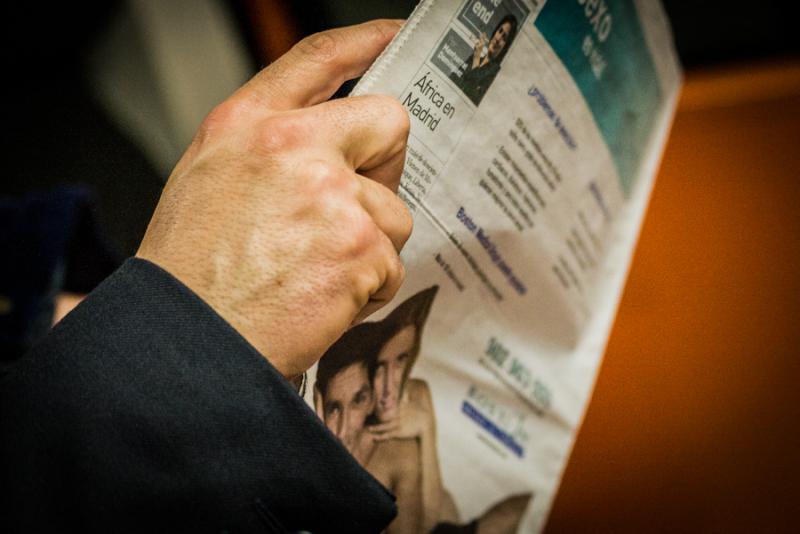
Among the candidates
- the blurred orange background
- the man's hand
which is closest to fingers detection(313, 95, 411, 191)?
the man's hand

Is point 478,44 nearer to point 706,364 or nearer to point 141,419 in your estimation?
point 141,419

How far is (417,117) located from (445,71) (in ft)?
0.08

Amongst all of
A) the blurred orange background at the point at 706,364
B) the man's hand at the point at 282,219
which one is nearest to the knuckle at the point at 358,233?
the man's hand at the point at 282,219

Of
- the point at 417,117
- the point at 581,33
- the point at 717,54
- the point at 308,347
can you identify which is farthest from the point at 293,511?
the point at 717,54

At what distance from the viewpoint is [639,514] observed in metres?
0.47

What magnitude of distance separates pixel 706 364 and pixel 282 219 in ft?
1.41

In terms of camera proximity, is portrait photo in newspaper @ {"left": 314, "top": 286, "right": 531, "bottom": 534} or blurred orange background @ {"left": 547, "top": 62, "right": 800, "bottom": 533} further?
blurred orange background @ {"left": 547, "top": 62, "right": 800, "bottom": 533}

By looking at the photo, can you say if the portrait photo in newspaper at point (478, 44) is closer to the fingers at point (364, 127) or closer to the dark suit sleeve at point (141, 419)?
the fingers at point (364, 127)

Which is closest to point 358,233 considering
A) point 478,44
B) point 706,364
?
point 478,44

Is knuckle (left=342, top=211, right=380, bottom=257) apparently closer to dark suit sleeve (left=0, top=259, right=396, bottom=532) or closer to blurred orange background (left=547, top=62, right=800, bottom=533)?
dark suit sleeve (left=0, top=259, right=396, bottom=532)

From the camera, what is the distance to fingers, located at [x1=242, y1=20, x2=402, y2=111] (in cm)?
23

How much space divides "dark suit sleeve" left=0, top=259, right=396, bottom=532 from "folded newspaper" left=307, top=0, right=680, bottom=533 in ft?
0.19

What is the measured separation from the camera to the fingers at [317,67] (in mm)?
235

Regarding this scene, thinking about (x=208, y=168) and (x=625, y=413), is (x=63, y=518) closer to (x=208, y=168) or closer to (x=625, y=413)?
(x=208, y=168)
